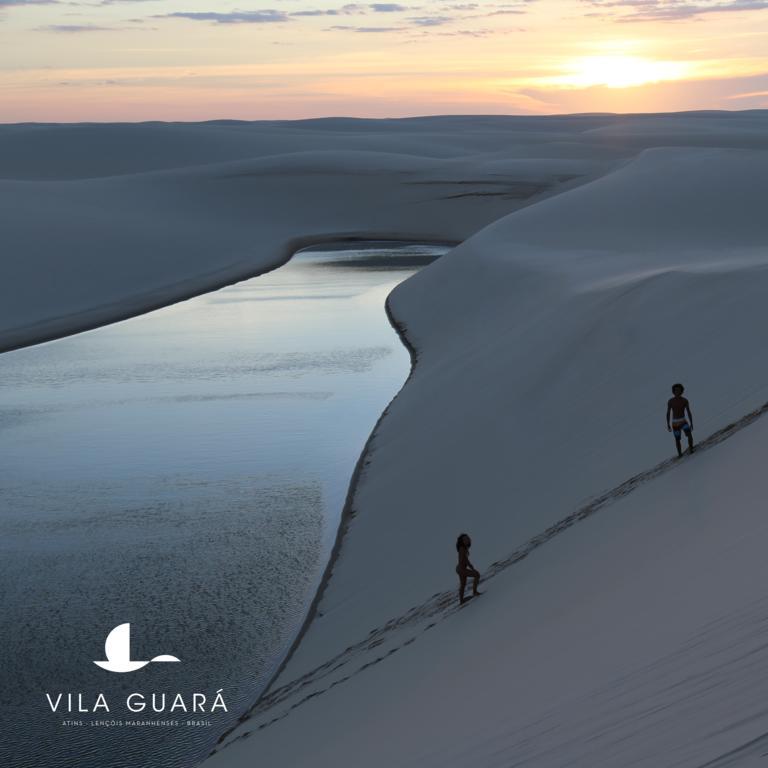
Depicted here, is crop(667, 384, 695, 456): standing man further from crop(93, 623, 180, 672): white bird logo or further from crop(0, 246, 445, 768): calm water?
crop(93, 623, 180, 672): white bird logo

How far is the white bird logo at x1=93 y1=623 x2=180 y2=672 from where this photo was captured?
11578 millimetres

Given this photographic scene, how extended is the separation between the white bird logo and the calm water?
88mm

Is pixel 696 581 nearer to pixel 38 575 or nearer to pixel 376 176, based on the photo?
pixel 38 575

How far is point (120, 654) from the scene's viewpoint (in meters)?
11.8

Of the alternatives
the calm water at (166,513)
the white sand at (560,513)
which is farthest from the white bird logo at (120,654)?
the white sand at (560,513)

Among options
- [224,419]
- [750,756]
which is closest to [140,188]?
[224,419]

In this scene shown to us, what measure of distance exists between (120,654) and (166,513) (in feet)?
15.4

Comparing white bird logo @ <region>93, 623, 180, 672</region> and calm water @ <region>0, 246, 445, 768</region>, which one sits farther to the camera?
white bird logo @ <region>93, 623, 180, 672</region>

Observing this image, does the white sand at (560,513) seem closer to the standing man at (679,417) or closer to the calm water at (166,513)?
the standing man at (679,417)

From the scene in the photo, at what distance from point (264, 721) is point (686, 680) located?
5.27 metres

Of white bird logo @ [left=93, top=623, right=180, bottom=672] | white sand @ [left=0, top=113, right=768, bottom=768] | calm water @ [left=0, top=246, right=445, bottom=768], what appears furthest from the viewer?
white bird logo @ [left=93, top=623, right=180, bottom=672]

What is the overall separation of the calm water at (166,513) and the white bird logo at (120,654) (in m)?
0.09

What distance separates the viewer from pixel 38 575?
46.1 feet

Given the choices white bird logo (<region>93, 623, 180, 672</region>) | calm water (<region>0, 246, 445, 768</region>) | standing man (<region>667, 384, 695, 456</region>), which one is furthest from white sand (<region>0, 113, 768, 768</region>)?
white bird logo (<region>93, 623, 180, 672</region>)
